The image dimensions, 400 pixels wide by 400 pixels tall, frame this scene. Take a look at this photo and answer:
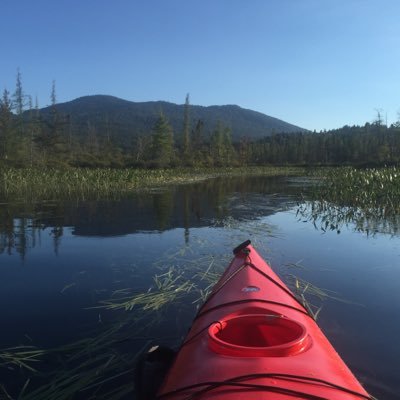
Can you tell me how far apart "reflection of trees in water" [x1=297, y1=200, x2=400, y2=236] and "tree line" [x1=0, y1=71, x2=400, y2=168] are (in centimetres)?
2675

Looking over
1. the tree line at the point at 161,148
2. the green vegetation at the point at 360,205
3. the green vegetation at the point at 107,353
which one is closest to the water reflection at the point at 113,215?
the green vegetation at the point at 360,205

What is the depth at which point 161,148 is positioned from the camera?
173 feet

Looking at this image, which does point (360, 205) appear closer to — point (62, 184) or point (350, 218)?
point (350, 218)

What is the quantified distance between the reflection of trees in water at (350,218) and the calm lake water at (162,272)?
0.10m

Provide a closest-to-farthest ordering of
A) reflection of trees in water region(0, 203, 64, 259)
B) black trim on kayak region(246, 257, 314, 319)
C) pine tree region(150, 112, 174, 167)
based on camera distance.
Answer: black trim on kayak region(246, 257, 314, 319) < reflection of trees in water region(0, 203, 64, 259) < pine tree region(150, 112, 174, 167)

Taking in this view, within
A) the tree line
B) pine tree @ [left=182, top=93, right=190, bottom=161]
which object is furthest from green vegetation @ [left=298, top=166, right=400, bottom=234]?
pine tree @ [left=182, top=93, right=190, bottom=161]

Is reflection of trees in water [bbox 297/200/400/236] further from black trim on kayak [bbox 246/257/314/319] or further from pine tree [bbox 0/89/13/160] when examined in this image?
pine tree [bbox 0/89/13/160]

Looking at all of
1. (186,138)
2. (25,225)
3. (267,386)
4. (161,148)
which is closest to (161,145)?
(161,148)

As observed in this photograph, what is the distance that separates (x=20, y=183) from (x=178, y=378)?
22.2 m

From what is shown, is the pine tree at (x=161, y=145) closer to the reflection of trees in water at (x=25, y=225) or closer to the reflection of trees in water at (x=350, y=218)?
the reflection of trees in water at (x=25, y=225)

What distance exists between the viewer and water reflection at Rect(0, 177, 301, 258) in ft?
35.1

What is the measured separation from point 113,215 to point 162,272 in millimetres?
7085

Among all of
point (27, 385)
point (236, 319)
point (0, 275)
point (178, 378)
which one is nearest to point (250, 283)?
point (236, 319)

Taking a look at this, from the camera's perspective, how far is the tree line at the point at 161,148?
39200mm
